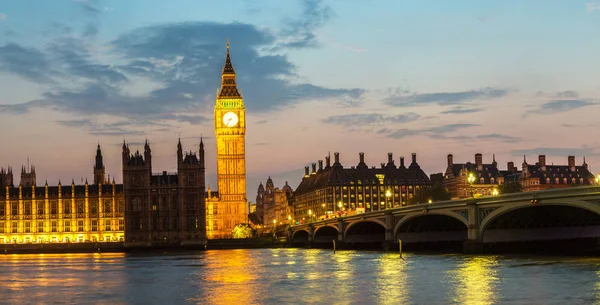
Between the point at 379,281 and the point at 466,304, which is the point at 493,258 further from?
the point at 466,304

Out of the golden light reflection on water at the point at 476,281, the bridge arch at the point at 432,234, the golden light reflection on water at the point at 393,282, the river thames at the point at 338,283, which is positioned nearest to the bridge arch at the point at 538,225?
the river thames at the point at 338,283

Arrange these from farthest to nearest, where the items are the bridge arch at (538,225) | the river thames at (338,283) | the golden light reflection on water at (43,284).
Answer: the bridge arch at (538,225), the golden light reflection on water at (43,284), the river thames at (338,283)

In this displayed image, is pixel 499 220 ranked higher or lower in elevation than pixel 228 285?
higher

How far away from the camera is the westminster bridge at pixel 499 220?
8694 centimetres

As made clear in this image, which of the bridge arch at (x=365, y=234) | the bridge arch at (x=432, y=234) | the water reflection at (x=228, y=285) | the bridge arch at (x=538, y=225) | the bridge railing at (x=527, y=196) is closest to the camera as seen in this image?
the water reflection at (x=228, y=285)

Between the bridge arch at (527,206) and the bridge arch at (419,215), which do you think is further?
the bridge arch at (419,215)

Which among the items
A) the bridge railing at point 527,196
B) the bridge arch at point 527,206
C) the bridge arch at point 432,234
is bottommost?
the bridge arch at point 432,234

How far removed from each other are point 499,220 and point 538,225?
9.92 meters

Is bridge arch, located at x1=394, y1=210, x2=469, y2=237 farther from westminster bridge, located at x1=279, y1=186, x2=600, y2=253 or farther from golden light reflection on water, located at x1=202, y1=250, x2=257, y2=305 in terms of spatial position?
golden light reflection on water, located at x1=202, y1=250, x2=257, y2=305

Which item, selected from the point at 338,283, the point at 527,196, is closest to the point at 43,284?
the point at 338,283

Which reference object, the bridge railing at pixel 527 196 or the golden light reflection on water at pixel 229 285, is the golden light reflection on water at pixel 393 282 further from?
the bridge railing at pixel 527 196

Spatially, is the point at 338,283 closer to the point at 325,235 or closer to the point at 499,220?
the point at 499,220

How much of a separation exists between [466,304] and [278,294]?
47.3 ft

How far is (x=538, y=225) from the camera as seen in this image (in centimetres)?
11175
